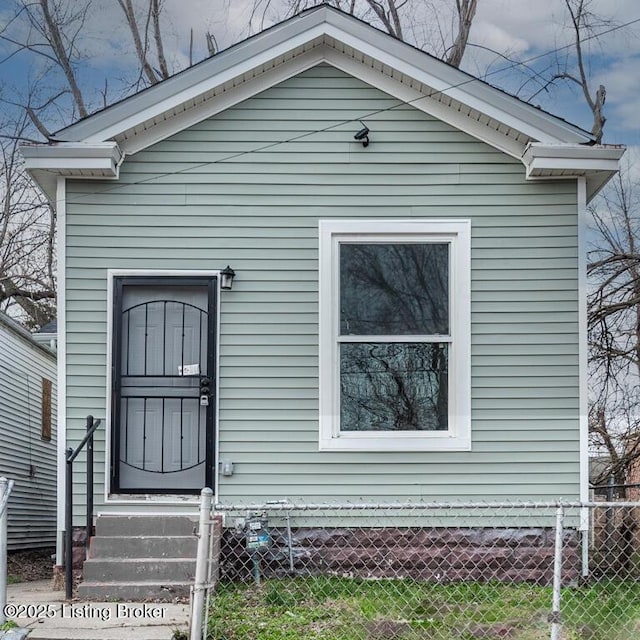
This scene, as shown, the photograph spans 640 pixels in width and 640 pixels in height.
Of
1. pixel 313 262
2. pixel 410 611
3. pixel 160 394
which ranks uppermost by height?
pixel 313 262

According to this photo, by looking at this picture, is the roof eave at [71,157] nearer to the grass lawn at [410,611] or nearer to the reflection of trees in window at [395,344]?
the reflection of trees in window at [395,344]

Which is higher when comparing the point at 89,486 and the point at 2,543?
the point at 89,486

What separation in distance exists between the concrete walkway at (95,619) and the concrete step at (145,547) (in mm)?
511

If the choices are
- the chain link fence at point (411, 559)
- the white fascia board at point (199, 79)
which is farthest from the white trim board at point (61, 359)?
the chain link fence at point (411, 559)

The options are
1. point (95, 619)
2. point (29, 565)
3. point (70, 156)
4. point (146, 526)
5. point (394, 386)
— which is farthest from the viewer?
point (29, 565)

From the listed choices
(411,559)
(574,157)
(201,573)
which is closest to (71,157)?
(201,573)

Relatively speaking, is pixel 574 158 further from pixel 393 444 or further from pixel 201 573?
pixel 201 573

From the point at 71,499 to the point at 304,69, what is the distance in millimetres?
4085

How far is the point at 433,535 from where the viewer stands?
7129 mm

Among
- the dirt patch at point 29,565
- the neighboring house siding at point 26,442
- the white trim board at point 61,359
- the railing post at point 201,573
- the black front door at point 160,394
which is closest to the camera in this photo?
the railing post at point 201,573

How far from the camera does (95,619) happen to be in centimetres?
540

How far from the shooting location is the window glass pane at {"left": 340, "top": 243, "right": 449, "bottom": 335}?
7297 mm

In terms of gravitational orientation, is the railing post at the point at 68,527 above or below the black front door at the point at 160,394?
below

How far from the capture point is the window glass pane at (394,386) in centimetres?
725
